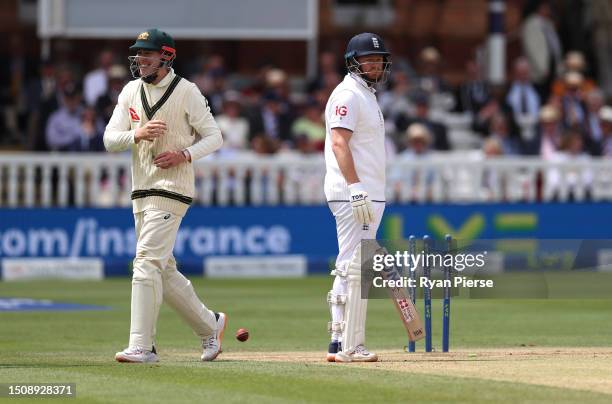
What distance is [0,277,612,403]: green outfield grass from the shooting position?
956cm

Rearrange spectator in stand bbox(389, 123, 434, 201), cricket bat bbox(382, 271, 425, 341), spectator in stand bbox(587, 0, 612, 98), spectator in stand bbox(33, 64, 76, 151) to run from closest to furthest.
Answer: cricket bat bbox(382, 271, 425, 341) → spectator in stand bbox(389, 123, 434, 201) → spectator in stand bbox(33, 64, 76, 151) → spectator in stand bbox(587, 0, 612, 98)

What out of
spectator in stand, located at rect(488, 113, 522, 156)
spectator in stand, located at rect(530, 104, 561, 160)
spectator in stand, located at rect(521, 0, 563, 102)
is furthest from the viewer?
spectator in stand, located at rect(521, 0, 563, 102)

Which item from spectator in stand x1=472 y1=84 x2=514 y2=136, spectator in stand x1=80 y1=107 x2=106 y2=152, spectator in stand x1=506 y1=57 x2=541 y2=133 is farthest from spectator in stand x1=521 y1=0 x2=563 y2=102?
spectator in stand x1=80 y1=107 x2=106 y2=152

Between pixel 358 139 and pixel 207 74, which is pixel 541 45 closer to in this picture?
pixel 207 74

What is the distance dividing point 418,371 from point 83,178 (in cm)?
1170

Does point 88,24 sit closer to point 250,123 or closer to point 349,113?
point 250,123

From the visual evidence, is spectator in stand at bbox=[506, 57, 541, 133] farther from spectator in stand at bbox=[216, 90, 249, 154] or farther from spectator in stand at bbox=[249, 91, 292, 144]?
spectator in stand at bbox=[216, 90, 249, 154]

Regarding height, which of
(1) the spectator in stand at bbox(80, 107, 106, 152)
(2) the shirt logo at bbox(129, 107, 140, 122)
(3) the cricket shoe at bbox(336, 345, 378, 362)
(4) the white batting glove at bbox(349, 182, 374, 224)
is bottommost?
(3) the cricket shoe at bbox(336, 345, 378, 362)

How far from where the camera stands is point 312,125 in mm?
23438

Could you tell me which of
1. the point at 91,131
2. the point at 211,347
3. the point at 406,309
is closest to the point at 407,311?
the point at 406,309

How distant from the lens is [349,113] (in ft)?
36.7

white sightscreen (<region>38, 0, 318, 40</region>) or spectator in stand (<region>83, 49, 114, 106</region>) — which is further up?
white sightscreen (<region>38, 0, 318, 40</region>)

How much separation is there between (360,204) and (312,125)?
12.5 meters

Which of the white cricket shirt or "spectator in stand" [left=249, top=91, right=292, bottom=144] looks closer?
the white cricket shirt
